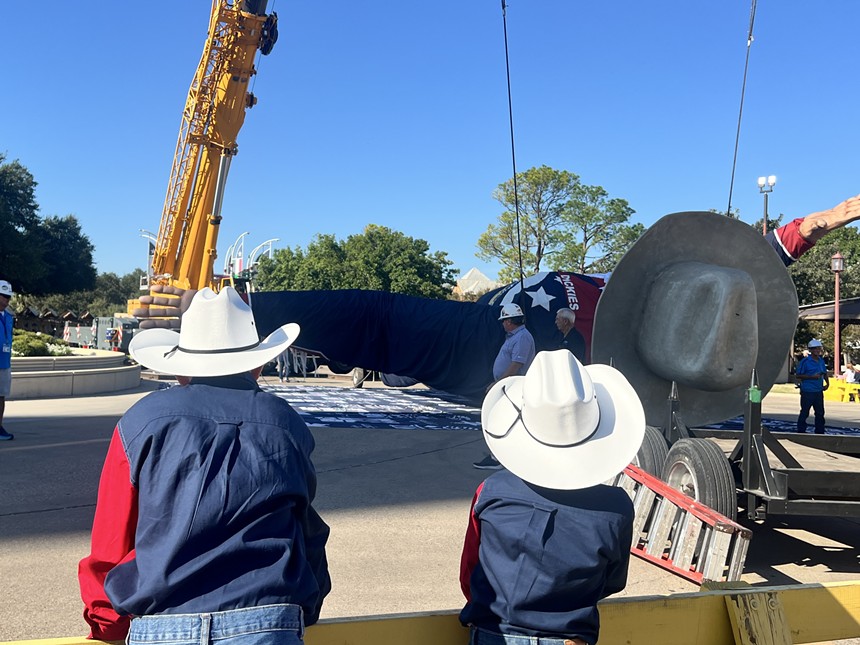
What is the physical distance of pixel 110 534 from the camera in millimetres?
1905

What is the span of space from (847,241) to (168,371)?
62082 millimetres

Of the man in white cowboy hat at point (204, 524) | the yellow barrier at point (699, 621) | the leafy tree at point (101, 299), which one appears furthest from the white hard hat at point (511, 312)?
the leafy tree at point (101, 299)

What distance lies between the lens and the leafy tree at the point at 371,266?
49.6m

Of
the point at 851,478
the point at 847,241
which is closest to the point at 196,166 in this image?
the point at 851,478

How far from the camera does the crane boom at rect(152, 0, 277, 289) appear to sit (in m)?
17.3

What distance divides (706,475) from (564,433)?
362cm

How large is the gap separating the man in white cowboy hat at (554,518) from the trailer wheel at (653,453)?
4259 millimetres

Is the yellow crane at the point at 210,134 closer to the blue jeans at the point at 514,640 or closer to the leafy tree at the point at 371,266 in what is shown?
the blue jeans at the point at 514,640

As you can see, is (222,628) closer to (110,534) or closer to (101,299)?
(110,534)

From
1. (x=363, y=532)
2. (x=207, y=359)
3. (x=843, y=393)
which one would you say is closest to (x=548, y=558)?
(x=207, y=359)

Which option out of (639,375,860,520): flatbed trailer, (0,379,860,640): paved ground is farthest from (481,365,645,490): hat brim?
(639,375,860,520): flatbed trailer

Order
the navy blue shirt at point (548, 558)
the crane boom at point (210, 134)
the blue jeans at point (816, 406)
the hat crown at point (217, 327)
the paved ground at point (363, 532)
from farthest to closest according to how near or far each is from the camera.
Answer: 1. the crane boom at point (210, 134)
2. the blue jeans at point (816, 406)
3. the paved ground at point (363, 532)
4. the hat crown at point (217, 327)
5. the navy blue shirt at point (548, 558)

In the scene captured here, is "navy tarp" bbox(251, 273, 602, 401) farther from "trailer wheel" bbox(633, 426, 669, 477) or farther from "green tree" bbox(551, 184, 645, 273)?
"green tree" bbox(551, 184, 645, 273)

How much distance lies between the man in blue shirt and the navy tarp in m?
4.67
